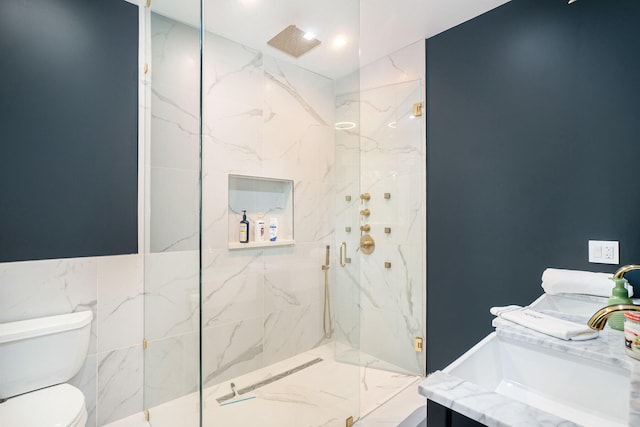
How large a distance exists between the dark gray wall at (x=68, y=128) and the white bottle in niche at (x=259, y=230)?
0.75m

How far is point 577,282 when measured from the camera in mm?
1502

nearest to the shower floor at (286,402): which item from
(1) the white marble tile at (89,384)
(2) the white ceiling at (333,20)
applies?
(1) the white marble tile at (89,384)

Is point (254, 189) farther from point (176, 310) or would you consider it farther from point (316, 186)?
point (176, 310)

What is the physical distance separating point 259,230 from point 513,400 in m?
1.46

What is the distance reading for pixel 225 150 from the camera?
6.01 ft

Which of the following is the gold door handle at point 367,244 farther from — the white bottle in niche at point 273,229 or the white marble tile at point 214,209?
the white marble tile at point 214,209

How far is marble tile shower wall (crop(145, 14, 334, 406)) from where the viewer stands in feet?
5.15

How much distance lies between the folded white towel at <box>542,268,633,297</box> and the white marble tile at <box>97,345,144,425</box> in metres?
2.40

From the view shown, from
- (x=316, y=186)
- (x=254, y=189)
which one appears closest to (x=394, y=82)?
(x=316, y=186)

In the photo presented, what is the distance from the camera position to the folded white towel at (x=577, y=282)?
1.42 meters

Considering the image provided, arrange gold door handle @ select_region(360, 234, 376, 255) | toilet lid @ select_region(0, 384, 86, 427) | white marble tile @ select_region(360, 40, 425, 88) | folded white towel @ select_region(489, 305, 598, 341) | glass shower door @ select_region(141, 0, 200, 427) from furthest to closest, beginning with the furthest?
gold door handle @ select_region(360, 234, 376, 255), white marble tile @ select_region(360, 40, 425, 88), glass shower door @ select_region(141, 0, 200, 427), toilet lid @ select_region(0, 384, 86, 427), folded white towel @ select_region(489, 305, 598, 341)

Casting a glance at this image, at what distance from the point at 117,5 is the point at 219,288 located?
1.80 meters

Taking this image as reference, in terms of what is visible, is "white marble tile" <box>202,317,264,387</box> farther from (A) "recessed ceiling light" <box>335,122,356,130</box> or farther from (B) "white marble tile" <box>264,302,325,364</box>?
(A) "recessed ceiling light" <box>335,122,356,130</box>

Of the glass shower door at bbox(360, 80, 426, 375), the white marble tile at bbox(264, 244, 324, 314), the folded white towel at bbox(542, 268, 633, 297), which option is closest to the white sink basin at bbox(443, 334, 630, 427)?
the folded white towel at bbox(542, 268, 633, 297)
